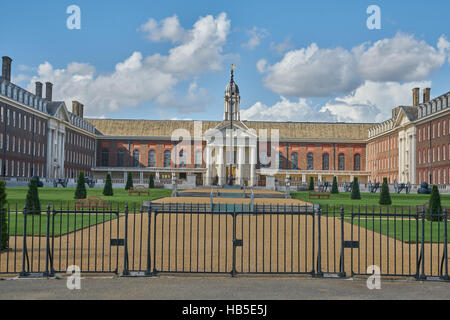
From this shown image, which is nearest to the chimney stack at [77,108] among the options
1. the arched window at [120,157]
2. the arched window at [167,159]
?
the arched window at [120,157]

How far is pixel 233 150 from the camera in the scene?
65375 millimetres

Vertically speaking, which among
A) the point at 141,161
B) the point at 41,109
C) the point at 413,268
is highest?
the point at 41,109

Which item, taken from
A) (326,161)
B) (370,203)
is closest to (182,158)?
(326,161)

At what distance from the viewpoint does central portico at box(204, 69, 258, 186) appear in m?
64.4

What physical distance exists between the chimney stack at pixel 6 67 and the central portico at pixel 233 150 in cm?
2573

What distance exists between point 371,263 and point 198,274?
3.45 m

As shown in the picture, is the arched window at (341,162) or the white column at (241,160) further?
the arched window at (341,162)

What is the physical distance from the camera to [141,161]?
225ft

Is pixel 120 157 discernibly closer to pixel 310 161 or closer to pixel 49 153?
pixel 49 153

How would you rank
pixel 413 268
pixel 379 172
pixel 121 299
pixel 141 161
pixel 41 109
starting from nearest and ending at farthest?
1. pixel 121 299
2. pixel 413 268
3. pixel 41 109
4. pixel 379 172
5. pixel 141 161

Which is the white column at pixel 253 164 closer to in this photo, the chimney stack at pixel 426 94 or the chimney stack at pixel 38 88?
the chimney stack at pixel 426 94

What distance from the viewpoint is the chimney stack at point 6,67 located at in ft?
155
